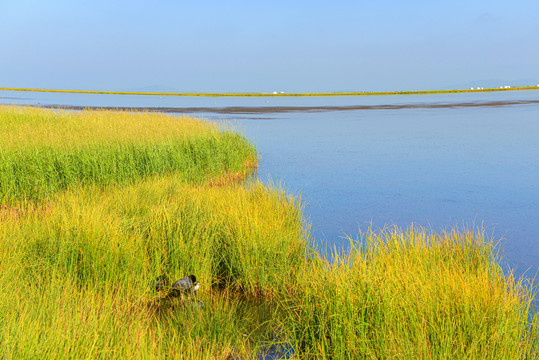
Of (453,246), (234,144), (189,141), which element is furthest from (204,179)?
(453,246)

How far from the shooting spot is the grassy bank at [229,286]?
3.69 m

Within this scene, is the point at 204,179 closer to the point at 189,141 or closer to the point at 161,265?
the point at 189,141

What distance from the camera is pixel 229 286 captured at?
21.0 feet

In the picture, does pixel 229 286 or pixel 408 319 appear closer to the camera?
pixel 408 319

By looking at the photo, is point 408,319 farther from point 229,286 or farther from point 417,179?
point 417,179

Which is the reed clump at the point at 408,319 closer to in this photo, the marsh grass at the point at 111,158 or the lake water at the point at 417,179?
the lake water at the point at 417,179

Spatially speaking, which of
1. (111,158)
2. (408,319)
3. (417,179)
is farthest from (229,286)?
(417,179)

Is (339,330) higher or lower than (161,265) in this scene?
higher

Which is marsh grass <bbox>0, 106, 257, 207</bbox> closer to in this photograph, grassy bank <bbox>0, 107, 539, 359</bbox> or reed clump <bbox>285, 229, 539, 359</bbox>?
grassy bank <bbox>0, 107, 539, 359</bbox>

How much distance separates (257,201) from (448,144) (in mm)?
19093

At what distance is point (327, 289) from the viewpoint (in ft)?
14.7

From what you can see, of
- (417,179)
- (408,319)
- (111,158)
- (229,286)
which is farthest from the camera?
(417,179)

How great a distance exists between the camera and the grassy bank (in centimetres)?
369

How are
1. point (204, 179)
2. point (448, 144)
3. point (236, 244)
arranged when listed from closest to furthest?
point (236, 244), point (204, 179), point (448, 144)
